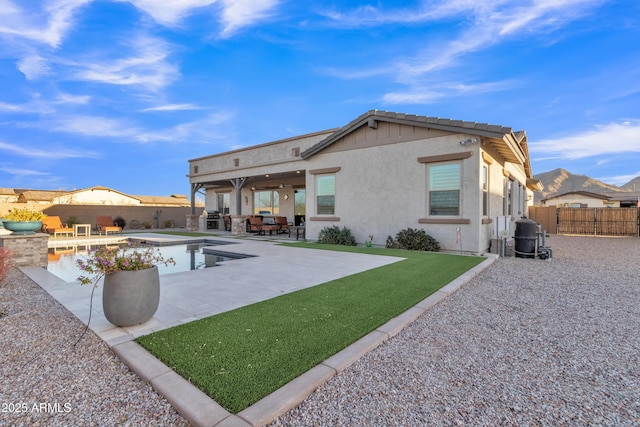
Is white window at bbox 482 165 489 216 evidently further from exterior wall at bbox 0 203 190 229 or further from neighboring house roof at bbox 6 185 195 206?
neighboring house roof at bbox 6 185 195 206

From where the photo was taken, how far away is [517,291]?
5363 mm

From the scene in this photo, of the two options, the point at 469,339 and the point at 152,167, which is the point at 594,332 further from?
the point at 152,167

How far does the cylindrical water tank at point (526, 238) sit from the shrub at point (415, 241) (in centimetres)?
233

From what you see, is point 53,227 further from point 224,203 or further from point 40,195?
point 40,195

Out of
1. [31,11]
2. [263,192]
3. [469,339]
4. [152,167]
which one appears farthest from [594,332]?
[152,167]

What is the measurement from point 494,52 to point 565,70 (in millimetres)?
4078

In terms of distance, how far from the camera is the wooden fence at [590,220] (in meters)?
17.9

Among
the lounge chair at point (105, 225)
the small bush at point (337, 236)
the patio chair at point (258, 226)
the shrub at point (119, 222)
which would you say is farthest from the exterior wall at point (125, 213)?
the small bush at point (337, 236)

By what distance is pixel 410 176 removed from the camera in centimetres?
1025

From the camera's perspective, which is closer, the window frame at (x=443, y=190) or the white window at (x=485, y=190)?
the window frame at (x=443, y=190)

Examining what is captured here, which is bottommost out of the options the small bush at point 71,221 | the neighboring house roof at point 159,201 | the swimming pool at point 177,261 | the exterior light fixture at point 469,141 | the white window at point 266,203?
the swimming pool at point 177,261

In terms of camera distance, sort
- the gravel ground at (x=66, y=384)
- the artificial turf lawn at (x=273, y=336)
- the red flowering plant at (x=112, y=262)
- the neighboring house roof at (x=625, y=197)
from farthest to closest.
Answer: the neighboring house roof at (x=625, y=197) < the red flowering plant at (x=112, y=262) < the artificial turf lawn at (x=273, y=336) < the gravel ground at (x=66, y=384)

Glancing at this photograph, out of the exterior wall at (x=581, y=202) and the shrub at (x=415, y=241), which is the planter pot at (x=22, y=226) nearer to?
the shrub at (x=415, y=241)

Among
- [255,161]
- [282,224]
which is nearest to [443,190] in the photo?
[282,224]
